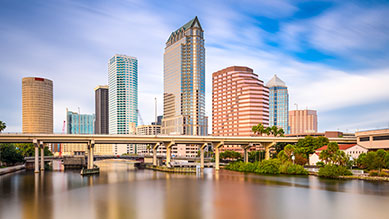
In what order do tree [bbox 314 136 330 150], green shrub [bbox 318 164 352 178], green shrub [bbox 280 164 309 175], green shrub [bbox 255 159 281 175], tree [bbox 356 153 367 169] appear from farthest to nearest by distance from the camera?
tree [bbox 314 136 330 150] < green shrub [bbox 255 159 281 175] < green shrub [bbox 280 164 309 175] < tree [bbox 356 153 367 169] < green shrub [bbox 318 164 352 178]

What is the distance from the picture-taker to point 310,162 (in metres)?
116

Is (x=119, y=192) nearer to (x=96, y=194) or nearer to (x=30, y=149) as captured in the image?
(x=96, y=194)

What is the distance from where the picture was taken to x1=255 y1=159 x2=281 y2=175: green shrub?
10531cm

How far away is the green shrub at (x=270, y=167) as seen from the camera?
105 m

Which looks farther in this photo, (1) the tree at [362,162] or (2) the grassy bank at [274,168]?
(2) the grassy bank at [274,168]

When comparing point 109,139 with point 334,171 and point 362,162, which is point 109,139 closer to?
point 334,171

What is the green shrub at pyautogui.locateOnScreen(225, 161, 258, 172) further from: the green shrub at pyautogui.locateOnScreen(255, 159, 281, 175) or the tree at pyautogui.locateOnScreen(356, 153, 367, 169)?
the tree at pyautogui.locateOnScreen(356, 153, 367, 169)

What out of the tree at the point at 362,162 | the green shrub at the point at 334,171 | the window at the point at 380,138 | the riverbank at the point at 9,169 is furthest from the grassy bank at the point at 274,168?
the riverbank at the point at 9,169

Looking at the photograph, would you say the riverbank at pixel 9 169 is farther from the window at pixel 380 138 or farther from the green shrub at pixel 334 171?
the window at pixel 380 138

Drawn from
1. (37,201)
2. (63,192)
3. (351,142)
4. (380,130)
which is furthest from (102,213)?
(351,142)

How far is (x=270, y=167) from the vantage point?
107m

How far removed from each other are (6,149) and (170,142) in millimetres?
73482

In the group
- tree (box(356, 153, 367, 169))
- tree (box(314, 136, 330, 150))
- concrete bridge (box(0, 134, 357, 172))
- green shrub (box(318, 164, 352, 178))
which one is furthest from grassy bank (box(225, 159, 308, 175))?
tree (box(314, 136, 330, 150))

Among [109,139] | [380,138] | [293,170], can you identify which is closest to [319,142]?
[380,138]
